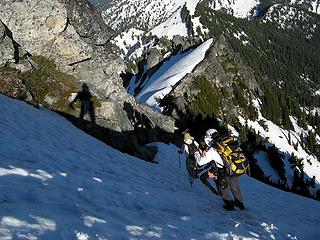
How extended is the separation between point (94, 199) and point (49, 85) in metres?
16.3

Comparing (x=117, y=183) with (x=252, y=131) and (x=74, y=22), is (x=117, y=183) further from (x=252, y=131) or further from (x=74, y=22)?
(x=252, y=131)

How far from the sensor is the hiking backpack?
42.6 feet

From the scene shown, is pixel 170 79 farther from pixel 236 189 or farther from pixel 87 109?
pixel 236 189

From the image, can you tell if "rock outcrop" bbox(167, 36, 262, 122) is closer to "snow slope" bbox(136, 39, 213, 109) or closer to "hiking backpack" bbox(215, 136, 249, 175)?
"snow slope" bbox(136, 39, 213, 109)

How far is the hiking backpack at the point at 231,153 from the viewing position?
511 inches

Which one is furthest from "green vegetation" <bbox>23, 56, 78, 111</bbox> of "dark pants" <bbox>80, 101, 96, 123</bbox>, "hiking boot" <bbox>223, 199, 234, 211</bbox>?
"hiking boot" <bbox>223, 199, 234, 211</bbox>

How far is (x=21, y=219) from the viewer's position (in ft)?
24.8

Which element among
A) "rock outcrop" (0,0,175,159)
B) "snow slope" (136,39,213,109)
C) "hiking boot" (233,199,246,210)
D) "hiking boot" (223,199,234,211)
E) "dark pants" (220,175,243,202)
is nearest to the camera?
"dark pants" (220,175,243,202)

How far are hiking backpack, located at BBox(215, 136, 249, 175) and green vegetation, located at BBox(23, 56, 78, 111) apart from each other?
14.4 meters

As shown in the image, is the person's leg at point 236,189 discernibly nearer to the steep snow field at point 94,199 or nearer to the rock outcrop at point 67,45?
the steep snow field at point 94,199

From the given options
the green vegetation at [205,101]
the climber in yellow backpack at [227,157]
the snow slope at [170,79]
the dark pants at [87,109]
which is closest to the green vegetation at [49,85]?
the dark pants at [87,109]

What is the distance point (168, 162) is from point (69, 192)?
18079 millimetres

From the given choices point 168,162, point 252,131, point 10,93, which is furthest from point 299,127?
point 10,93

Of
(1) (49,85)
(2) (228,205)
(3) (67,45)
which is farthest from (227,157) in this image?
(3) (67,45)
